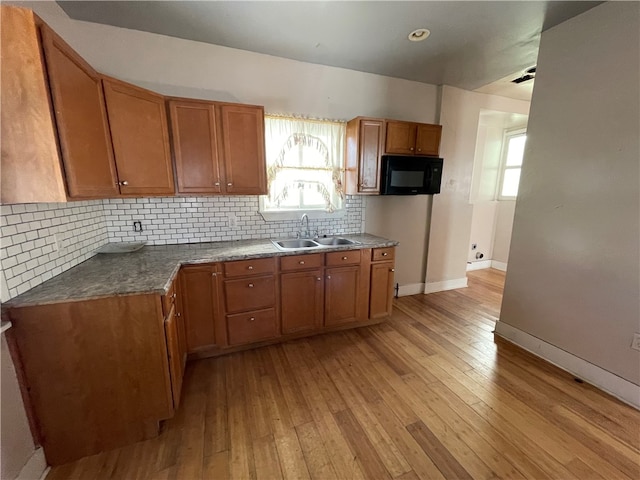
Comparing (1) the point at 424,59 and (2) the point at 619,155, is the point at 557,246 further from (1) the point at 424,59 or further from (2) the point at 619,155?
(1) the point at 424,59

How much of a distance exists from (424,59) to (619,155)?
1.81m

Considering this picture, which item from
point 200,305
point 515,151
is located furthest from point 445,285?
point 200,305

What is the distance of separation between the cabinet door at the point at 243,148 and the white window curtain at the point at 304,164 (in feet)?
1.02

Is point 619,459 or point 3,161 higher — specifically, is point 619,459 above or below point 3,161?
below

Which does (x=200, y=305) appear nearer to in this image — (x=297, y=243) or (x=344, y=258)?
(x=297, y=243)

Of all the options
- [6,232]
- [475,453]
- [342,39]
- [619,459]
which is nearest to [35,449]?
[6,232]

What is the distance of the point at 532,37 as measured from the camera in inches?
88.1

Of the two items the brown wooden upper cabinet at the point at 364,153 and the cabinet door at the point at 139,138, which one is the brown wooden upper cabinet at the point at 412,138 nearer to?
the brown wooden upper cabinet at the point at 364,153

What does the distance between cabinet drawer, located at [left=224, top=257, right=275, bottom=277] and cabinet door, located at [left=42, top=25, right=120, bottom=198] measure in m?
0.97

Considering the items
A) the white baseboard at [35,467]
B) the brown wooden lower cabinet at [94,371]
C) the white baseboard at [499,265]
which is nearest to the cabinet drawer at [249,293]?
the brown wooden lower cabinet at [94,371]

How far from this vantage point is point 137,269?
174 cm

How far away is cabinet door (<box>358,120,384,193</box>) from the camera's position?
107 inches

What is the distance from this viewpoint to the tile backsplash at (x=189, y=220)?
7.57 feet

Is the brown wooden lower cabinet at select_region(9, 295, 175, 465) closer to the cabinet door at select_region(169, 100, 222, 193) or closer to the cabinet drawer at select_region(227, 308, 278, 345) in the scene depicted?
the cabinet drawer at select_region(227, 308, 278, 345)
